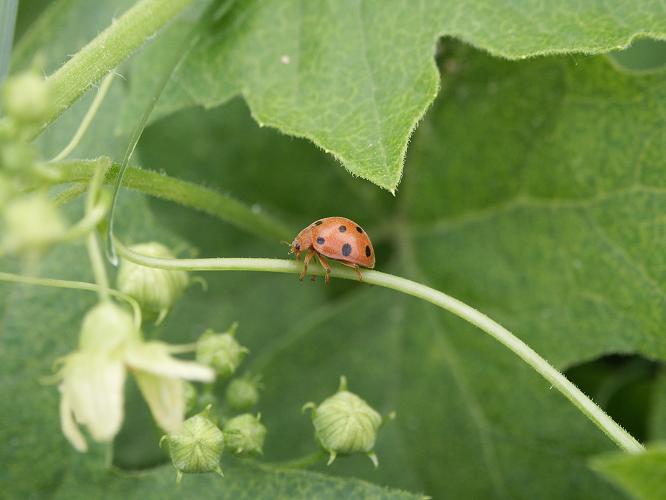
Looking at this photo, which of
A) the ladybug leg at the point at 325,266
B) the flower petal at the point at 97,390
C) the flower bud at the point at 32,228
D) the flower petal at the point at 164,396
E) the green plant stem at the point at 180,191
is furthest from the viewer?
the ladybug leg at the point at 325,266

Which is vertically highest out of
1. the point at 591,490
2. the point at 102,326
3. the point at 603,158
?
the point at 603,158

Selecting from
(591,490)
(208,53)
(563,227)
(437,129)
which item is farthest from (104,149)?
(591,490)

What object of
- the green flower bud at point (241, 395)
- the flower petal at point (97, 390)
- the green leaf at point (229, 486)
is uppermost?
the green flower bud at point (241, 395)

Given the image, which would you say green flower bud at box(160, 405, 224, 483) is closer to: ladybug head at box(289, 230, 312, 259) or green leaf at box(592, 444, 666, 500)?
ladybug head at box(289, 230, 312, 259)

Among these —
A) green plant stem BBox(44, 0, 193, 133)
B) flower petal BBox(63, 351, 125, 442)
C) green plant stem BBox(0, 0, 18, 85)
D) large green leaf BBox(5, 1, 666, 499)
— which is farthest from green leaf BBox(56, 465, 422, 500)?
green plant stem BBox(0, 0, 18, 85)

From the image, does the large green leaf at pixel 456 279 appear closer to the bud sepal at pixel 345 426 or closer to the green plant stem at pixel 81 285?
the bud sepal at pixel 345 426

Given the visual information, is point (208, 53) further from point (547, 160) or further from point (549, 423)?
point (549, 423)

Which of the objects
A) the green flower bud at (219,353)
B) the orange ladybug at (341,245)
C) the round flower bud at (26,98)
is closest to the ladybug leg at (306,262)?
the orange ladybug at (341,245)
